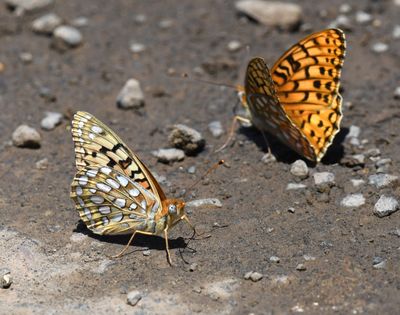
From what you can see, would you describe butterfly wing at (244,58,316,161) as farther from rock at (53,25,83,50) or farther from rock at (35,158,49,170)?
rock at (53,25,83,50)

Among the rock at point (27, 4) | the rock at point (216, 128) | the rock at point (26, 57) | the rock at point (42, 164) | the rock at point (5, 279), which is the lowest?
the rock at point (26, 57)

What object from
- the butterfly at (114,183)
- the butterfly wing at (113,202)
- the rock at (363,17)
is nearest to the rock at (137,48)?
the rock at (363,17)

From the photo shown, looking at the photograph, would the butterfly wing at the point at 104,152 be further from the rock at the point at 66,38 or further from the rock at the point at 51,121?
the rock at the point at 66,38

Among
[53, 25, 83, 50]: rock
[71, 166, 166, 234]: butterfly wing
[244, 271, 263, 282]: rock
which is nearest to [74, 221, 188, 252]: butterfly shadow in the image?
[71, 166, 166, 234]: butterfly wing

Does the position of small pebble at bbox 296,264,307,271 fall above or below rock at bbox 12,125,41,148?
above

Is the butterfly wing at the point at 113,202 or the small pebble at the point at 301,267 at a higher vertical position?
the small pebble at the point at 301,267

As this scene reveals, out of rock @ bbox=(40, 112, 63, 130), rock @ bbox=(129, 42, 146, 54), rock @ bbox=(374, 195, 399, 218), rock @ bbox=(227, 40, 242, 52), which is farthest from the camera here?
rock @ bbox=(129, 42, 146, 54)
